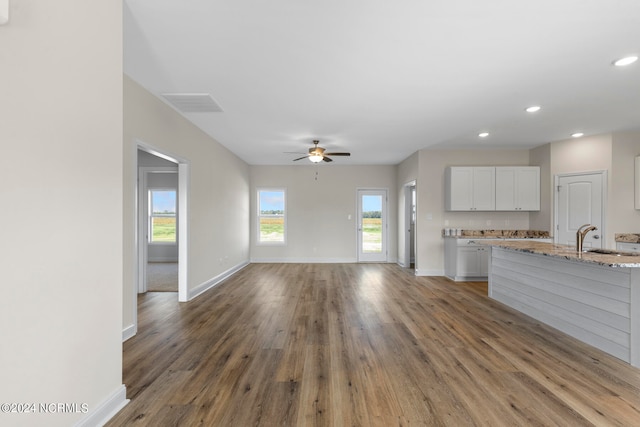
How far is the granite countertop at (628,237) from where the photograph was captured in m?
4.61

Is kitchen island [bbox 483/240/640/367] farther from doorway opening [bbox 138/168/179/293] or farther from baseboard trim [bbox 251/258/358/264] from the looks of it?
doorway opening [bbox 138/168/179/293]

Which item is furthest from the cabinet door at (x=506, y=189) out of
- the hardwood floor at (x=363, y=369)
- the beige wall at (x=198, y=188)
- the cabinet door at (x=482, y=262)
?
the beige wall at (x=198, y=188)

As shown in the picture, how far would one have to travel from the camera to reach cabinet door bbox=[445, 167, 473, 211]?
19.1ft

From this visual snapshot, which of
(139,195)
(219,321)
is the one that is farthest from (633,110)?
(139,195)

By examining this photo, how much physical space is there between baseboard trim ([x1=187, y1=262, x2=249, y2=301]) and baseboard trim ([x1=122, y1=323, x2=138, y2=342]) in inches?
46.9

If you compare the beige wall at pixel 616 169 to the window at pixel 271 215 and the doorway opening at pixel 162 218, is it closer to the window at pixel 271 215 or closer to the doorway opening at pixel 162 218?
the window at pixel 271 215

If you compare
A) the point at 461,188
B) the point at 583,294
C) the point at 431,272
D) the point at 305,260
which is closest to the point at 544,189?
the point at 461,188

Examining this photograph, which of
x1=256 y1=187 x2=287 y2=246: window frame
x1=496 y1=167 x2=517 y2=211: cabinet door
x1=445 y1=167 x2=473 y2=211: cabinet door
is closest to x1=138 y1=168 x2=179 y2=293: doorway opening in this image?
x1=256 y1=187 x2=287 y2=246: window frame

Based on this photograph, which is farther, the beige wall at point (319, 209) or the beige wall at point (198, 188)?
the beige wall at point (319, 209)

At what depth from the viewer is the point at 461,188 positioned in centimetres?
581

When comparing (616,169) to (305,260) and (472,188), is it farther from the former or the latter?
(305,260)

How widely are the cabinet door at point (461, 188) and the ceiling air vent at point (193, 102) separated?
4685mm
